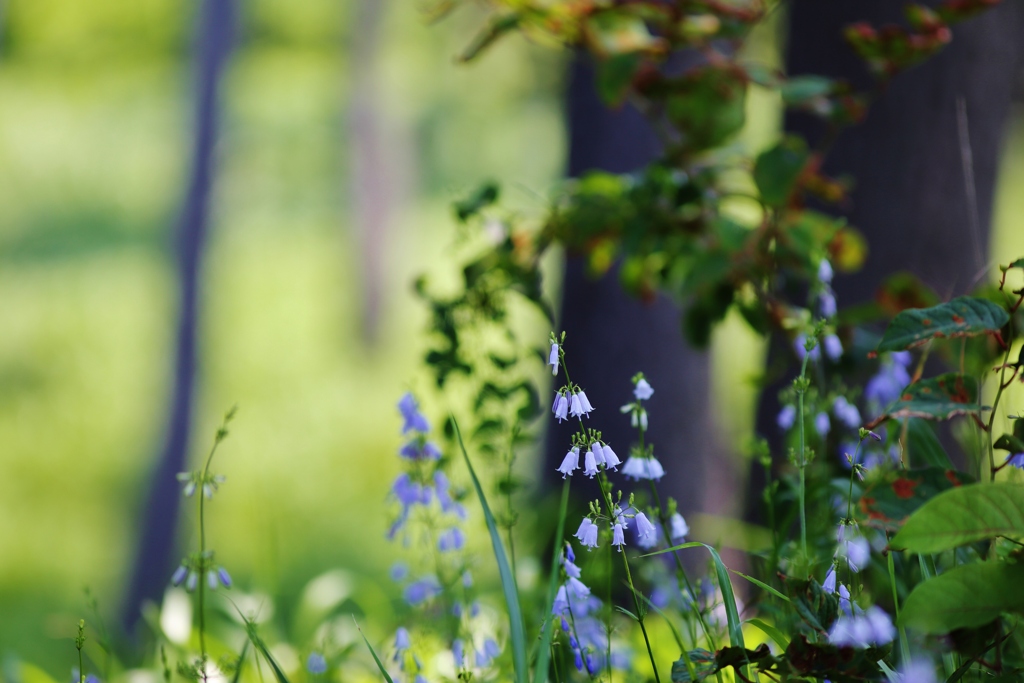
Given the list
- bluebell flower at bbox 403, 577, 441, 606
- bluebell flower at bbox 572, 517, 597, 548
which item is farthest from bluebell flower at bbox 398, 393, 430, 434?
bluebell flower at bbox 572, 517, 597, 548

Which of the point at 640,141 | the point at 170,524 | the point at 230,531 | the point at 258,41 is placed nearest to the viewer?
the point at 640,141

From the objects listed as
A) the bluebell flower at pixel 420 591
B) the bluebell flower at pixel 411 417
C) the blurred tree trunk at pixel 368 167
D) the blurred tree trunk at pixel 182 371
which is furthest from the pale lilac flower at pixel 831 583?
the blurred tree trunk at pixel 368 167

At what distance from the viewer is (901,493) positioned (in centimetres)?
96

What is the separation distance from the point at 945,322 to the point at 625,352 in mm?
1936

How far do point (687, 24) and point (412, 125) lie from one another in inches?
505

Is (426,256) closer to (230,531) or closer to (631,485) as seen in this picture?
(230,531)

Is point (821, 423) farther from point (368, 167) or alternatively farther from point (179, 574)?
point (368, 167)

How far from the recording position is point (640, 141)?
120 inches

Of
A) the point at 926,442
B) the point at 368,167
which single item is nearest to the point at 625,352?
the point at 926,442

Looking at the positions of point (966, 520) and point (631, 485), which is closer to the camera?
point (966, 520)

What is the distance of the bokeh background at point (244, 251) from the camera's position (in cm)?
761

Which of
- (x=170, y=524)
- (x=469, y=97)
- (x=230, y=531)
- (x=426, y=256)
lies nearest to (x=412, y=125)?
(x=469, y=97)

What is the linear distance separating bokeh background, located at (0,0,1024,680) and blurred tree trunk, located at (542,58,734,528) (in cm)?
347

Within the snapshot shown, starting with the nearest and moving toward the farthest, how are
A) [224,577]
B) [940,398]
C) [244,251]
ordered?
[940,398], [224,577], [244,251]
